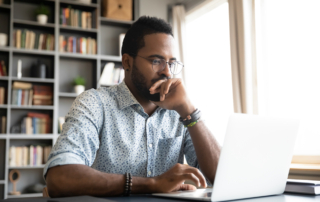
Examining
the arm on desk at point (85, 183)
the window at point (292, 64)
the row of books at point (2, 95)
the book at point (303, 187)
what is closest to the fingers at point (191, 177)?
the arm on desk at point (85, 183)

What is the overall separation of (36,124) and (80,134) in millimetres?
2700

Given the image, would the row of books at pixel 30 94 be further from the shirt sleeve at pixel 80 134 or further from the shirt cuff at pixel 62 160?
the shirt cuff at pixel 62 160

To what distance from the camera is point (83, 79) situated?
398 cm

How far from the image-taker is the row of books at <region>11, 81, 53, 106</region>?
3.61 meters

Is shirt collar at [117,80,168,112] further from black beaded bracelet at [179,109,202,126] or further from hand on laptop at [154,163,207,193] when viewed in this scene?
hand on laptop at [154,163,207,193]

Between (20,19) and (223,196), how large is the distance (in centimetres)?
372

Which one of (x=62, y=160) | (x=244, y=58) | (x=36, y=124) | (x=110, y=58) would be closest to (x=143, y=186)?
(x=62, y=160)

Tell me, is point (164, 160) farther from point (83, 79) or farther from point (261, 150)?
point (83, 79)

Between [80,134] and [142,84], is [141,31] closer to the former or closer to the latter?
[142,84]

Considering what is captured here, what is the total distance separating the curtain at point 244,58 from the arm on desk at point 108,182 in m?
1.95

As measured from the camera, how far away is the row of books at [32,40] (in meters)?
3.67

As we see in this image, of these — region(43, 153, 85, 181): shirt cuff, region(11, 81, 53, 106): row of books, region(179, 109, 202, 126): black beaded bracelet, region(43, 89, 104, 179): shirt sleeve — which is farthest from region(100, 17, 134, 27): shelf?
region(43, 153, 85, 181): shirt cuff

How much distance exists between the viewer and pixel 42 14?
375cm

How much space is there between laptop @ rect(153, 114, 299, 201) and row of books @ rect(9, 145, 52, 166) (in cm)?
302
